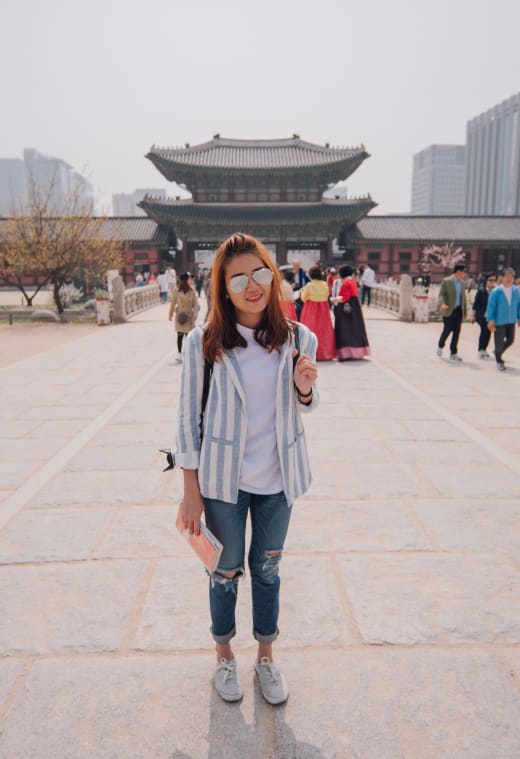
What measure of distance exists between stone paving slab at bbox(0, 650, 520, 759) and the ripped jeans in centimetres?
25

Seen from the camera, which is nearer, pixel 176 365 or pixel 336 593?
pixel 336 593

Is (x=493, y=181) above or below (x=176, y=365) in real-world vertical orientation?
above

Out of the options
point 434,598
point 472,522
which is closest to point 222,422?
point 434,598

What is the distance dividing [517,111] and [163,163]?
85265 millimetres

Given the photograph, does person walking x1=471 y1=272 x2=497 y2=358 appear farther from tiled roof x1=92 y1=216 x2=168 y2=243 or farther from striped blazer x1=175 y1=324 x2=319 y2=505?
tiled roof x1=92 y1=216 x2=168 y2=243

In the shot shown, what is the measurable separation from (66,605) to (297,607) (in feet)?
3.43

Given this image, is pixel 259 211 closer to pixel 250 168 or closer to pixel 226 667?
pixel 250 168

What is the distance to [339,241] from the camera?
35.4 meters

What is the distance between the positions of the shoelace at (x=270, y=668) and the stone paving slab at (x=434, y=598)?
482mm

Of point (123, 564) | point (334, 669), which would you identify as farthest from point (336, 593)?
point (123, 564)

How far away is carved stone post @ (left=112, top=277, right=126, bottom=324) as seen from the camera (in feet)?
54.4

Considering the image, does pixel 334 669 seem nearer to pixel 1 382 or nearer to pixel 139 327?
pixel 1 382

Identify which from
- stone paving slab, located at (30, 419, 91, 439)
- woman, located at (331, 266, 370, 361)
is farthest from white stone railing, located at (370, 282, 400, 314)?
stone paving slab, located at (30, 419, 91, 439)

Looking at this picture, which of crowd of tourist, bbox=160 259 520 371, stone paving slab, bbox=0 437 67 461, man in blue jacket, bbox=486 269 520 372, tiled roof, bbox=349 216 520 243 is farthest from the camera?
tiled roof, bbox=349 216 520 243
